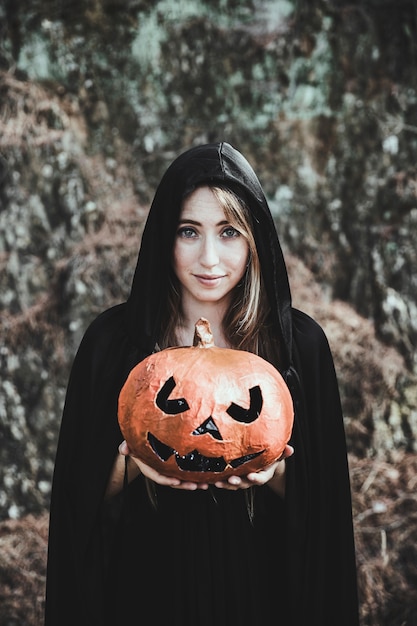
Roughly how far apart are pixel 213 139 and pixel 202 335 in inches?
142

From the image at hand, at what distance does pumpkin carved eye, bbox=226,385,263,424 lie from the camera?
2059 millimetres

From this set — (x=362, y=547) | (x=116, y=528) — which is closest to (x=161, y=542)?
→ (x=116, y=528)

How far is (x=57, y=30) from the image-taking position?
534cm

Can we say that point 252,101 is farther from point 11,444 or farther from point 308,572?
point 308,572

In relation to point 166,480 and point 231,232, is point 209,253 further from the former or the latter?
point 166,480

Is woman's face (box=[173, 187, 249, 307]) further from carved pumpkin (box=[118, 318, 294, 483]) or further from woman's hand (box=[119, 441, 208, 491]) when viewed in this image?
woman's hand (box=[119, 441, 208, 491])

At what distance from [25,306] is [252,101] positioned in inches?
93.5

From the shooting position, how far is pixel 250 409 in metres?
2.08

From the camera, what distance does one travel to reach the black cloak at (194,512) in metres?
2.29

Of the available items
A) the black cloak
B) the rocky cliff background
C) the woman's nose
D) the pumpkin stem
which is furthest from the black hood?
the rocky cliff background

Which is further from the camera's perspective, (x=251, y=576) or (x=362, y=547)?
(x=362, y=547)

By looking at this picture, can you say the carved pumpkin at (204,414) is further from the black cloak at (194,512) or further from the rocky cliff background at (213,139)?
the rocky cliff background at (213,139)

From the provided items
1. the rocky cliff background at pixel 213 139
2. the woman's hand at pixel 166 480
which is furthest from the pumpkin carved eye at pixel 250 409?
the rocky cliff background at pixel 213 139

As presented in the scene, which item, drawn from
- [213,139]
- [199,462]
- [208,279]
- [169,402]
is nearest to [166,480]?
[199,462]
